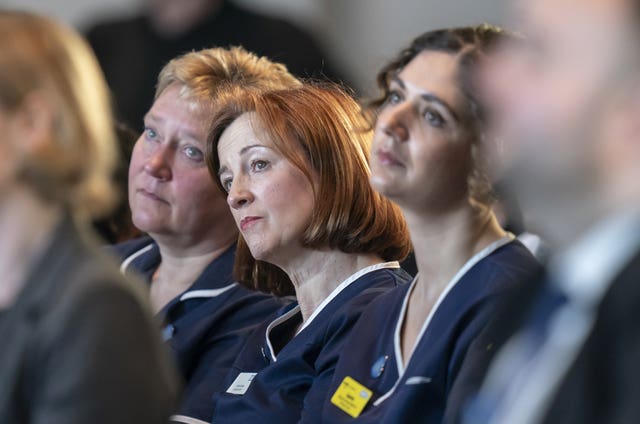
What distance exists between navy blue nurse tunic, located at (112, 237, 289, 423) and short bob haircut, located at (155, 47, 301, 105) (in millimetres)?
449

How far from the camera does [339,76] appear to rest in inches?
147

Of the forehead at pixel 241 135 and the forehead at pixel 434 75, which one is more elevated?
the forehead at pixel 434 75

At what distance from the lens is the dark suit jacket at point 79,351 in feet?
5.64

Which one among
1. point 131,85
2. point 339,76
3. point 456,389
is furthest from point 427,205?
point 131,85

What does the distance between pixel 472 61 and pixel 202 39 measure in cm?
187

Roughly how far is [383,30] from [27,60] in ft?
11.1

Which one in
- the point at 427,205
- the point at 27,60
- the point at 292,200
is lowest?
the point at 292,200

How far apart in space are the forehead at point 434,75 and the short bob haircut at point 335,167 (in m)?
0.46

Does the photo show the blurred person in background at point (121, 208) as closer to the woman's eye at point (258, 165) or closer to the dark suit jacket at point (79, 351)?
the woman's eye at point (258, 165)

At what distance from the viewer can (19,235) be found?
185 cm

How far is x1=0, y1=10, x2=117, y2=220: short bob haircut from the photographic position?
1.81m

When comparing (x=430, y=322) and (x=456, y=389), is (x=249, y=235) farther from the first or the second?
(x=456, y=389)

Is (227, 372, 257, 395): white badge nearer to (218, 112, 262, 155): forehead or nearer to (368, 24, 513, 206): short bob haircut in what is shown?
(218, 112, 262, 155): forehead

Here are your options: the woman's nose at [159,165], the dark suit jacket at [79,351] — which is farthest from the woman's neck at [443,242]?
the woman's nose at [159,165]
